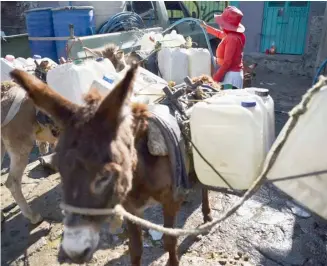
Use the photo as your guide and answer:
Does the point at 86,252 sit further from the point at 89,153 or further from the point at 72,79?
the point at 72,79

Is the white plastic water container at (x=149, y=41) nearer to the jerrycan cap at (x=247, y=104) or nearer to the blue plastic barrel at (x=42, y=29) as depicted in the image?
the blue plastic barrel at (x=42, y=29)

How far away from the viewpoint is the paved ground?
3.00 metres

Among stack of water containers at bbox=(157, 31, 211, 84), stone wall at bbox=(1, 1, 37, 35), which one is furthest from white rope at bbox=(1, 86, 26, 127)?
stone wall at bbox=(1, 1, 37, 35)

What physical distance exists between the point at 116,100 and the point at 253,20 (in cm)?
1096

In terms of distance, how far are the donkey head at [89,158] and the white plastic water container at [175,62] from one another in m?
2.82

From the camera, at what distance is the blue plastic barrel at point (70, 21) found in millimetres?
5961

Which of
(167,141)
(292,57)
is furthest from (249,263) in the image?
(292,57)

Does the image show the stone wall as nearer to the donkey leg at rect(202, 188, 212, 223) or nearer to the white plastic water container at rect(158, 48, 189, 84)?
the white plastic water container at rect(158, 48, 189, 84)

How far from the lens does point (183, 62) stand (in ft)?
14.5

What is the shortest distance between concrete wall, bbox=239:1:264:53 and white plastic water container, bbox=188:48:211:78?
25.7 ft

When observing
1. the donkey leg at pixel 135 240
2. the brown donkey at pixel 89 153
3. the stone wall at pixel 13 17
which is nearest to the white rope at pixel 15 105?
the brown donkey at pixel 89 153

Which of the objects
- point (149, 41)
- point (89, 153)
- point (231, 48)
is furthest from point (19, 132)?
point (149, 41)

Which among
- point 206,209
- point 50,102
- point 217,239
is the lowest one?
point 217,239

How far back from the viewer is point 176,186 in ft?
7.45
